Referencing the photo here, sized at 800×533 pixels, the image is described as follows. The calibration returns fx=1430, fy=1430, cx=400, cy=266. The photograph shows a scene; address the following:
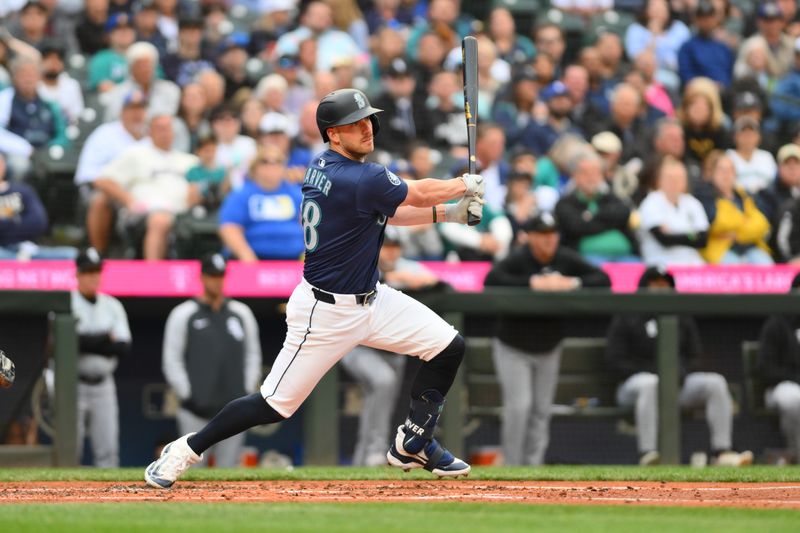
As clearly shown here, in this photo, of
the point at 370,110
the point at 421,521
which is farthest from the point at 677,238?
the point at 421,521

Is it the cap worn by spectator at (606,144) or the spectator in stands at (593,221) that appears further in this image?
the cap worn by spectator at (606,144)

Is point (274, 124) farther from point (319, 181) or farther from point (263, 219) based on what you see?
point (319, 181)

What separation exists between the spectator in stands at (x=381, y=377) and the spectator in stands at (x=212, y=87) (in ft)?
9.70

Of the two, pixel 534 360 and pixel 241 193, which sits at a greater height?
pixel 241 193

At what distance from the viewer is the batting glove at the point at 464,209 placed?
6660 millimetres

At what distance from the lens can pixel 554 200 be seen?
11820 millimetres

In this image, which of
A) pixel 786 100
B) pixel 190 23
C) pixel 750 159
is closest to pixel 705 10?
pixel 786 100

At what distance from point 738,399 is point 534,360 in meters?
1.46

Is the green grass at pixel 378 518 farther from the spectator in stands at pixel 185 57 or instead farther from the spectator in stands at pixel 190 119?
the spectator in stands at pixel 185 57

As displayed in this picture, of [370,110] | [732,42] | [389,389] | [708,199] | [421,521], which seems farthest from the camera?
[732,42]

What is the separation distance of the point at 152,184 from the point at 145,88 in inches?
54.1

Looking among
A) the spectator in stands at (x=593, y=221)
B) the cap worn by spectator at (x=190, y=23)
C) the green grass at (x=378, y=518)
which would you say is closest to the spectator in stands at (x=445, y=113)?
the spectator in stands at (x=593, y=221)

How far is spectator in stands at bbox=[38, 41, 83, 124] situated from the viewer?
11984mm

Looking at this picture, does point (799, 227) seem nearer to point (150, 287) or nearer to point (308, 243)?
point (150, 287)
